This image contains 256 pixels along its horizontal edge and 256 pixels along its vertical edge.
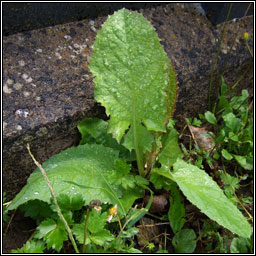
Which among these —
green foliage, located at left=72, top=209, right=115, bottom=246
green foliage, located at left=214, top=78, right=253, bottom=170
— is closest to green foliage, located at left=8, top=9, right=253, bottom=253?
green foliage, located at left=72, top=209, right=115, bottom=246

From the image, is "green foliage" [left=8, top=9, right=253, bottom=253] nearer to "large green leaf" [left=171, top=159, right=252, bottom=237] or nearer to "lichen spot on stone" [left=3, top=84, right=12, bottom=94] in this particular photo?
"large green leaf" [left=171, top=159, right=252, bottom=237]

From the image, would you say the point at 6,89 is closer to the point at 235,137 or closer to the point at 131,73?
the point at 131,73

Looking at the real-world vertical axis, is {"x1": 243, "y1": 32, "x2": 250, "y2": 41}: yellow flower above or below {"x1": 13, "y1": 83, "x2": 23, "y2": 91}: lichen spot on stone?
above

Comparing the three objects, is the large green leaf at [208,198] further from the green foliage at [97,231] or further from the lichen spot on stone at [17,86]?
the lichen spot on stone at [17,86]

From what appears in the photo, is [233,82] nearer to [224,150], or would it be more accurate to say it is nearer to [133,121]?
[224,150]

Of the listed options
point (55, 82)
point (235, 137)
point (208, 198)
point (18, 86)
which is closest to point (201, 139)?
point (235, 137)

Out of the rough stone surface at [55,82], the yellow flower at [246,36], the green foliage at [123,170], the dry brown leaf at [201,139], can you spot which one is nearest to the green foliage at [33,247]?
the green foliage at [123,170]

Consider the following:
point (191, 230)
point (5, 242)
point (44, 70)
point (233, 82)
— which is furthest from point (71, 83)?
point (233, 82)
